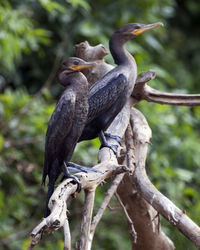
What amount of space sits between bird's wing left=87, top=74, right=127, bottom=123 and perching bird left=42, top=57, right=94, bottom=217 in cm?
24

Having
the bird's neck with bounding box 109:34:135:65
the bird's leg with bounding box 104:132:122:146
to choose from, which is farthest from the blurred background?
the bird's leg with bounding box 104:132:122:146

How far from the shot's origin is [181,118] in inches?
195

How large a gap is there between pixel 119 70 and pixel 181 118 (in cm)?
263

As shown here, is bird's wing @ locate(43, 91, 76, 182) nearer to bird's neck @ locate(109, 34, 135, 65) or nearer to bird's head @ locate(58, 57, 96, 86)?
bird's head @ locate(58, 57, 96, 86)

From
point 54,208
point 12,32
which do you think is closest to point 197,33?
point 12,32

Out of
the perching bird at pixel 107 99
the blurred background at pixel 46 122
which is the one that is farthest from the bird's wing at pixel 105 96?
the blurred background at pixel 46 122

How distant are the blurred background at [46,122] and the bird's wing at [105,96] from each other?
1.12 meters

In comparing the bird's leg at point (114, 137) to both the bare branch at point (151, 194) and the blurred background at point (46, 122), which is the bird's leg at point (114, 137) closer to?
the bare branch at point (151, 194)

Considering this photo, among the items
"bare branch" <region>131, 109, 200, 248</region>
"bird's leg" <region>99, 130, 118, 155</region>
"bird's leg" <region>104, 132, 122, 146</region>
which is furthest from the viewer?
"bird's leg" <region>104, 132, 122, 146</region>

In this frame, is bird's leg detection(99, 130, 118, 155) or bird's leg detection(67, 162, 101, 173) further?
bird's leg detection(99, 130, 118, 155)

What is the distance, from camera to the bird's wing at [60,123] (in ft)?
6.63

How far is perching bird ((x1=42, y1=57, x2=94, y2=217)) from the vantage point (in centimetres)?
203

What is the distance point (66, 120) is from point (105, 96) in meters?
0.37

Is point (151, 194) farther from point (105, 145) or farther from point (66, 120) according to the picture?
point (66, 120)
